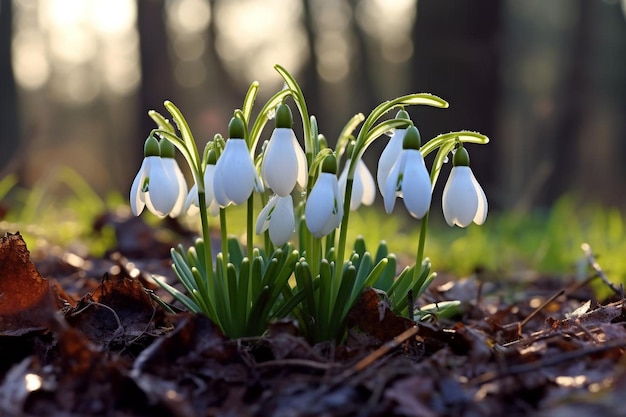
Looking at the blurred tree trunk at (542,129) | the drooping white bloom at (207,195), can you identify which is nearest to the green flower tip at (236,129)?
the drooping white bloom at (207,195)

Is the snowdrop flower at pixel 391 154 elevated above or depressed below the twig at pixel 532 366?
above

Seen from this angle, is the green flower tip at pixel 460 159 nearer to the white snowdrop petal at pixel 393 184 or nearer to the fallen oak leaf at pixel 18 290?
the white snowdrop petal at pixel 393 184

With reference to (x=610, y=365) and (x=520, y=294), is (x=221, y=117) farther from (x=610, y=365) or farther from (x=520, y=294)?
(x=610, y=365)

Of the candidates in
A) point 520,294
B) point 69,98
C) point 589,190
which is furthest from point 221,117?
point 520,294

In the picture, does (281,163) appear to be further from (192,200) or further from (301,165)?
(192,200)

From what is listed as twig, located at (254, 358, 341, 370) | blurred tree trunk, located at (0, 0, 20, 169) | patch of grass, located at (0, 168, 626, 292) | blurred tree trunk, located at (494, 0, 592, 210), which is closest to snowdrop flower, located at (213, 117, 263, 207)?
twig, located at (254, 358, 341, 370)
